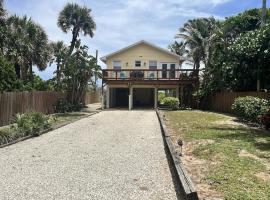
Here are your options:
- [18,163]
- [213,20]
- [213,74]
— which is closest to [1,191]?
[18,163]

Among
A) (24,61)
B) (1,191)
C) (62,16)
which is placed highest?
(62,16)

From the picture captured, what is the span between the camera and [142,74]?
3612cm

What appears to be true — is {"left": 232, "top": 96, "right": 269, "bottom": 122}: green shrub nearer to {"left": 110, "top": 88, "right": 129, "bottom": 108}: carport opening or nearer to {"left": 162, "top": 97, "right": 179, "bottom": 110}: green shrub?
{"left": 162, "top": 97, "right": 179, "bottom": 110}: green shrub

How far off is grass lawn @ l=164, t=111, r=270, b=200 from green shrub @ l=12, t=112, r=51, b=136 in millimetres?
5329

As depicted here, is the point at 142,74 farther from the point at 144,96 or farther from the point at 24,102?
the point at 24,102

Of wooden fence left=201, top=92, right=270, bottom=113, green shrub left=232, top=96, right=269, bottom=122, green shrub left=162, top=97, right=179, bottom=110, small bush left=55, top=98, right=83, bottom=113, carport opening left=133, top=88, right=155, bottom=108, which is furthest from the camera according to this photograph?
carport opening left=133, top=88, right=155, bottom=108

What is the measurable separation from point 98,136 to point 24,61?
19.5 metres

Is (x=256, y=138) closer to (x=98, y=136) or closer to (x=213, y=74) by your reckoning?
(x=98, y=136)

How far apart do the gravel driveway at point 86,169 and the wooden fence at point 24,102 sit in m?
4.50

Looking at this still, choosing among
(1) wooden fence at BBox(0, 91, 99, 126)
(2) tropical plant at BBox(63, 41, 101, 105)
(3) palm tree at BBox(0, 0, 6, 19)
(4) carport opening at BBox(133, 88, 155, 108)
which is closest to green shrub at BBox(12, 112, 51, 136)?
(1) wooden fence at BBox(0, 91, 99, 126)

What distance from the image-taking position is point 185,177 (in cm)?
729

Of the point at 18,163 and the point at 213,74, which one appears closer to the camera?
the point at 18,163

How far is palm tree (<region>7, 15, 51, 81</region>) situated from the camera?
98.6ft

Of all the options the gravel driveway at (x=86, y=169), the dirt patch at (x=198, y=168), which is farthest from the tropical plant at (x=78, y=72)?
the dirt patch at (x=198, y=168)
